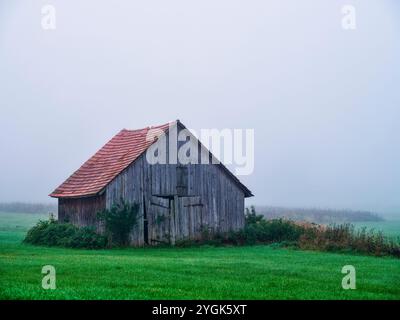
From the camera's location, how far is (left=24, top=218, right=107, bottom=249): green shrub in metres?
30.1

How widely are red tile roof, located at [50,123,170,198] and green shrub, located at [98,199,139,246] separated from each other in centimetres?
117

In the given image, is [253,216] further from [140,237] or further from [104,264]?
[104,264]

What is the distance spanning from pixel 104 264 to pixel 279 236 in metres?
16.8

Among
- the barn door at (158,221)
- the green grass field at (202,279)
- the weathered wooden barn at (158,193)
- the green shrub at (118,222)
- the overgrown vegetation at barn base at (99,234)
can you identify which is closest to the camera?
the green grass field at (202,279)

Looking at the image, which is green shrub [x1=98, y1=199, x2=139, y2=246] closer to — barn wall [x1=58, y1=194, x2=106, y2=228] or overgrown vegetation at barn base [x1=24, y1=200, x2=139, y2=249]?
overgrown vegetation at barn base [x1=24, y1=200, x2=139, y2=249]

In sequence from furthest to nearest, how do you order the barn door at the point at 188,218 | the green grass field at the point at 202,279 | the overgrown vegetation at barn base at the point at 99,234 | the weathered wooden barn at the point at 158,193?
the barn door at the point at 188,218
the weathered wooden barn at the point at 158,193
the overgrown vegetation at barn base at the point at 99,234
the green grass field at the point at 202,279

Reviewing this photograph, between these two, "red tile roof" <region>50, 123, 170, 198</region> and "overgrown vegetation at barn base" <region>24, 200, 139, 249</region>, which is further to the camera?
"red tile roof" <region>50, 123, 170, 198</region>

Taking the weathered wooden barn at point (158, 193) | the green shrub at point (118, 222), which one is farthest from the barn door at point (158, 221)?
the green shrub at point (118, 222)

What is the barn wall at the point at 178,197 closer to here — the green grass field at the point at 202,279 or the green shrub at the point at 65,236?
the green shrub at the point at 65,236

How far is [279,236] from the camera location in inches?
1345

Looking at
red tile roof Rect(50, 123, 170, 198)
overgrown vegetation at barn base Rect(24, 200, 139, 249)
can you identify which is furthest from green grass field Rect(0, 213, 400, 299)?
red tile roof Rect(50, 123, 170, 198)

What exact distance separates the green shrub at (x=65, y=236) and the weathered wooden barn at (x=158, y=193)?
1706mm

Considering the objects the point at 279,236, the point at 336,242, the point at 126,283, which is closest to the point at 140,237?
the point at 279,236

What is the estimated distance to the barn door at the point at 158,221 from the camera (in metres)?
33.0
